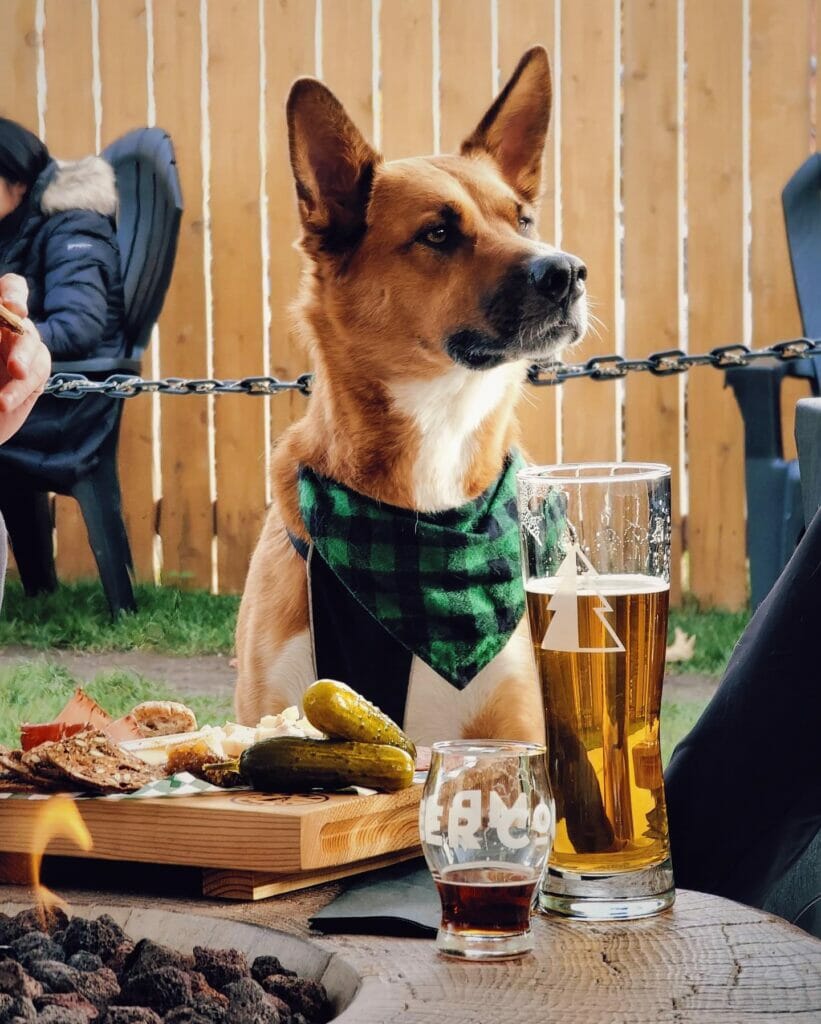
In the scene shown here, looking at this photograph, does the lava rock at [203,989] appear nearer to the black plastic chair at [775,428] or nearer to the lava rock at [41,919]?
the lava rock at [41,919]

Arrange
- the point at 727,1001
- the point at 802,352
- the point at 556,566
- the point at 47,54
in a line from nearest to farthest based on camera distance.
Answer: the point at 727,1001, the point at 556,566, the point at 802,352, the point at 47,54

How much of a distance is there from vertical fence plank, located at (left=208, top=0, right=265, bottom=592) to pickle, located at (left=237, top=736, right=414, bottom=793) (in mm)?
4617

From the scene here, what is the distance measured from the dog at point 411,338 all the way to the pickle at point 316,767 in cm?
109

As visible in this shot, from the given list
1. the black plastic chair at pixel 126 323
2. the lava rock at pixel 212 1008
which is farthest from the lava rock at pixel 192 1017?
the black plastic chair at pixel 126 323

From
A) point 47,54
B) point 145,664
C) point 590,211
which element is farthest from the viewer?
point 47,54

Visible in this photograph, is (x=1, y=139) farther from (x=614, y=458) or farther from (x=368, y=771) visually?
(x=368, y=771)

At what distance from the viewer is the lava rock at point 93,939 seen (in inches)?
35.0

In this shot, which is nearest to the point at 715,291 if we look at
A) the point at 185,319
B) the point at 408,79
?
the point at 408,79

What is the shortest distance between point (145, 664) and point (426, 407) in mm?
2431

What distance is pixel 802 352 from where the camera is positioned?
2.62 metres

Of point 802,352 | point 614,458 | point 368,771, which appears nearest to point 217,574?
point 614,458

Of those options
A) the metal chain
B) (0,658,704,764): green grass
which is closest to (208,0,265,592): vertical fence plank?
(0,658,704,764): green grass

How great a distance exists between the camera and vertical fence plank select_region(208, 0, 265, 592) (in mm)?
5652

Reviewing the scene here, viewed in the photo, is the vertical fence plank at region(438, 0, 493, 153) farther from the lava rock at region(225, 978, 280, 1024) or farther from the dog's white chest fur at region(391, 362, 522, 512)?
the lava rock at region(225, 978, 280, 1024)
